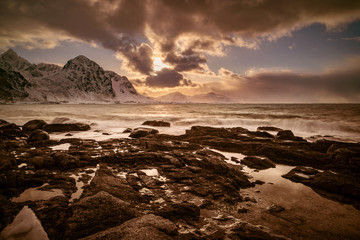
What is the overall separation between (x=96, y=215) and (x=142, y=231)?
88 centimetres

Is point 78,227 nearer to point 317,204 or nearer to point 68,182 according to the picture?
point 68,182

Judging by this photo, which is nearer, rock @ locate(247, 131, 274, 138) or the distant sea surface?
rock @ locate(247, 131, 274, 138)

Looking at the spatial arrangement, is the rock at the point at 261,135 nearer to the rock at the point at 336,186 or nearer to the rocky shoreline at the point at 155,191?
the rocky shoreline at the point at 155,191

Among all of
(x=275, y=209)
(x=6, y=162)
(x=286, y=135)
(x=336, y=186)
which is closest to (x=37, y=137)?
(x=6, y=162)

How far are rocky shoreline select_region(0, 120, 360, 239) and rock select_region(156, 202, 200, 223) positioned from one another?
0.02 metres

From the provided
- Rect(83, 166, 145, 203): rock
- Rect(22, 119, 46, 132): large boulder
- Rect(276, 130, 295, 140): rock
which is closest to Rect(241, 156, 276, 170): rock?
Rect(83, 166, 145, 203): rock

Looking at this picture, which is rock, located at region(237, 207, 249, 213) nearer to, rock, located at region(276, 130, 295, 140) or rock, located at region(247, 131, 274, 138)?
rock, located at region(247, 131, 274, 138)

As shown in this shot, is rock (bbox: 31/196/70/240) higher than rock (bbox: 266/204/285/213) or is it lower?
higher

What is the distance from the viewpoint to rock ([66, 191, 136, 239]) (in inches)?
93.1

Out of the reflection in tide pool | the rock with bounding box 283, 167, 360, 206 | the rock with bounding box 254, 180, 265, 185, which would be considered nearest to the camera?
the reflection in tide pool

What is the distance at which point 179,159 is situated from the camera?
5.89 metres

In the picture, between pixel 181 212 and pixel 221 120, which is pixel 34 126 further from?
pixel 221 120

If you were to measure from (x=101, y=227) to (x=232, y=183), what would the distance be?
3.26 metres

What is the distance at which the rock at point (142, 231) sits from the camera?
6.88 ft
